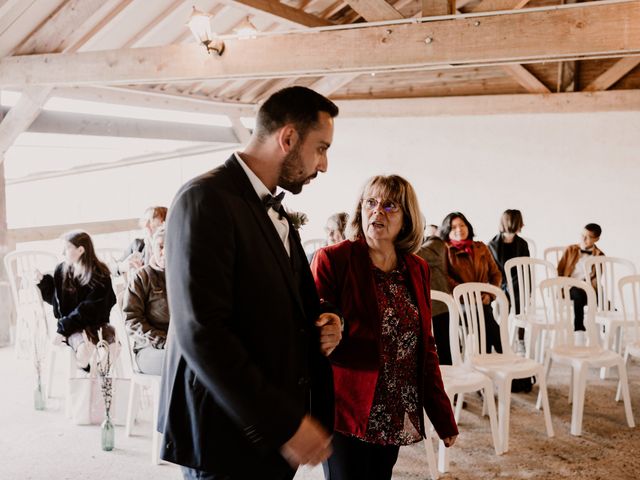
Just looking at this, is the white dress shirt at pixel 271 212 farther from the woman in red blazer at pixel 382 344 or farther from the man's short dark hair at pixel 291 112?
the woman in red blazer at pixel 382 344

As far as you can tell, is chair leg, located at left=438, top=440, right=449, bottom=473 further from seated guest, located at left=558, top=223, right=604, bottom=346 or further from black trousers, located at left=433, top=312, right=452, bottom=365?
seated guest, located at left=558, top=223, right=604, bottom=346

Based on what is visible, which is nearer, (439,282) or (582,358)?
(582,358)

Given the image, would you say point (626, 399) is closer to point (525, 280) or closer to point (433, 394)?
point (525, 280)

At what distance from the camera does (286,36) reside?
215 inches

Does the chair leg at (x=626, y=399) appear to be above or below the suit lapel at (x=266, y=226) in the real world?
below

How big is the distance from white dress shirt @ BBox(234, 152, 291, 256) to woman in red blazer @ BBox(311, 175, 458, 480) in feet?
2.21

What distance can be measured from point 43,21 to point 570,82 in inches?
231

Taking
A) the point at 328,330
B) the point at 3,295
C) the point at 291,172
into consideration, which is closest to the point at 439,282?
the point at 328,330

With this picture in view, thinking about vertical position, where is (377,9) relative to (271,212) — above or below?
above

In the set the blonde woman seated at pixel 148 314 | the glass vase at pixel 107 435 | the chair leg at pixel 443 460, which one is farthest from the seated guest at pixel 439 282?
the glass vase at pixel 107 435

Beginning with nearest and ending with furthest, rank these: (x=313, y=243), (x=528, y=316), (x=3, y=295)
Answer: (x=528, y=316) < (x=3, y=295) < (x=313, y=243)

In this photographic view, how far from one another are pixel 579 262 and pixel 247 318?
17.9 feet

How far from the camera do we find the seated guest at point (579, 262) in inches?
247

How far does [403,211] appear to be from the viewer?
2482 mm
